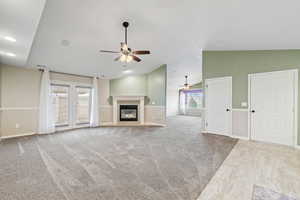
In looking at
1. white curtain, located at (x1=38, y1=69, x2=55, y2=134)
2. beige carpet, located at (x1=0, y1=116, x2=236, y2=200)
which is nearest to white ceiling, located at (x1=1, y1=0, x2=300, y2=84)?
white curtain, located at (x1=38, y1=69, x2=55, y2=134)

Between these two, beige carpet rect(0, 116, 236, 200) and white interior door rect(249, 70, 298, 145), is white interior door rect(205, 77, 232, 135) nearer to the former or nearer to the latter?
white interior door rect(249, 70, 298, 145)

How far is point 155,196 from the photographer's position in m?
1.85

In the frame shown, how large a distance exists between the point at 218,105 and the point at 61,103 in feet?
20.5

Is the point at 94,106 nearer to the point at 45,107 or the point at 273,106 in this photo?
the point at 45,107

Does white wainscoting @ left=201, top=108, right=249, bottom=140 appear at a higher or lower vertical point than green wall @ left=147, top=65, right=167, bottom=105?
lower

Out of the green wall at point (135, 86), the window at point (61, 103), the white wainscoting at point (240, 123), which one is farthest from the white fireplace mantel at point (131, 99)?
the white wainscoting at point (240, 123)

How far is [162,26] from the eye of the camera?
141 inches

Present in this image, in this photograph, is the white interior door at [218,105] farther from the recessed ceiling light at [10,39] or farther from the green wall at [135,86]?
the recessed ceiling light at [10,39]

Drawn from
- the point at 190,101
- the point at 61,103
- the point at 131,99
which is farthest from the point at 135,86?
the point at 190,101

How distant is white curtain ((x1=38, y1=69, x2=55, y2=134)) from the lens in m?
5.43

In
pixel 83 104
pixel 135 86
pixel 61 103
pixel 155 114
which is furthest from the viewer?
pixel 135 86

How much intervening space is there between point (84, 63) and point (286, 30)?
5814 millimetres

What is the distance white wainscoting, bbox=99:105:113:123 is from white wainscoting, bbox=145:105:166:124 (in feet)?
6.19

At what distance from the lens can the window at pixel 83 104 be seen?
21.9ft
